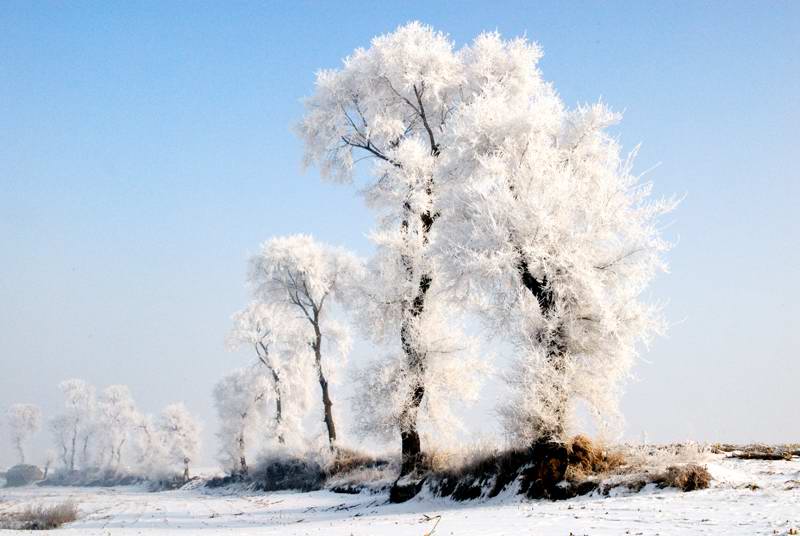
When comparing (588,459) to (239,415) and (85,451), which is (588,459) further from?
(85,451)

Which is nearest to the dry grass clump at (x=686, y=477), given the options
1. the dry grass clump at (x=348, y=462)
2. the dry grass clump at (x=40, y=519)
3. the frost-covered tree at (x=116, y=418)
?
the dry grass clump at (x=40, y=519)

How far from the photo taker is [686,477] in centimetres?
853

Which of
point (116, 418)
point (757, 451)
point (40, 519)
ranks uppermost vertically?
point (116, 418)

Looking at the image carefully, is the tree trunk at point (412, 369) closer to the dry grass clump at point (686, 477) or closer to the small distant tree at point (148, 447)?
the dry grass clump at point (686, 477)

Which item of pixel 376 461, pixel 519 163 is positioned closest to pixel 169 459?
pixel 376 461

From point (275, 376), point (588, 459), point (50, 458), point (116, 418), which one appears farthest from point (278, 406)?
point (50, 458)

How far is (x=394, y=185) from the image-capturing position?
16438 millimetres

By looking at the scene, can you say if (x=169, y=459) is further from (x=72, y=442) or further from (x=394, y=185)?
A: (x=394, y=185)

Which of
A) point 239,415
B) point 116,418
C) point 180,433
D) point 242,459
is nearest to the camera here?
point 242,459

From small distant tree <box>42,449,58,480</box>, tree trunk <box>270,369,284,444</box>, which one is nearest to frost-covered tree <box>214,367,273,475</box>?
tree trunk <box>270,369,284,444</box>

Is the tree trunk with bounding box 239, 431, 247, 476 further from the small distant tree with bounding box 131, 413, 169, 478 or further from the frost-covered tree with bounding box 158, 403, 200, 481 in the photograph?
the small distant tree with bounding box 131, 413, 169, 478

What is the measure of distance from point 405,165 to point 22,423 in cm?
8865

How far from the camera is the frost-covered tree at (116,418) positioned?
7262 cm

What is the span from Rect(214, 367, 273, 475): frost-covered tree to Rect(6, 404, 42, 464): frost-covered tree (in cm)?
5711
